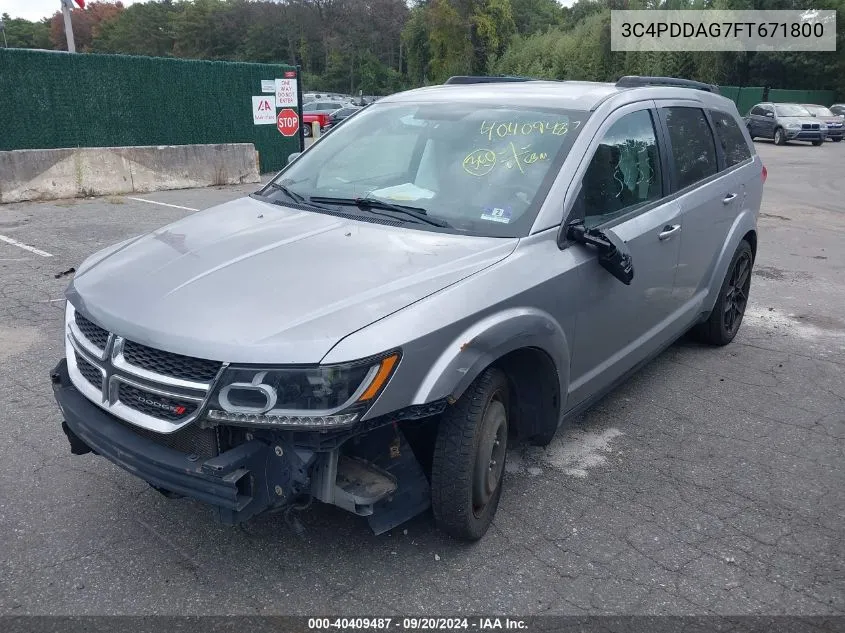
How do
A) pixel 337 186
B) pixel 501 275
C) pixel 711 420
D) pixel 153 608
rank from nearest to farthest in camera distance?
pixel 153 608, pixel 501 275, pixel 337 186, pixel 711 420

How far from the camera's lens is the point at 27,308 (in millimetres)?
6074

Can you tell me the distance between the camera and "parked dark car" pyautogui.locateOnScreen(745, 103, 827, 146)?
29.1m

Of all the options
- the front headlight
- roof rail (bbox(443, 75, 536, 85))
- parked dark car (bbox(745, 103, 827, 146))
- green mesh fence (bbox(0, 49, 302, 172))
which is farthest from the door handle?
parked dark car (bbox(745, 103, 827, 146))

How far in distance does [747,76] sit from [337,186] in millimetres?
52094

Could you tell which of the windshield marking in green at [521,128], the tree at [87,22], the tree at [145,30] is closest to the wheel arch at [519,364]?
the windshield marking in green at [521,128]

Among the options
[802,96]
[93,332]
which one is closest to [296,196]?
[93,332]

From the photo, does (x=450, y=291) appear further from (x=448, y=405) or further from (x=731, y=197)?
(x=731, y=197)

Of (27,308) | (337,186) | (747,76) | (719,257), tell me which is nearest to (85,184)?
(27,308)

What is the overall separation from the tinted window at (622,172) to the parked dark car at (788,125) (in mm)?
28132

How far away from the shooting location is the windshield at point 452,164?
3.40m

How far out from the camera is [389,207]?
3.53 m

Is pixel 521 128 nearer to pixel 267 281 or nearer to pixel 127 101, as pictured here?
pixel 267 281

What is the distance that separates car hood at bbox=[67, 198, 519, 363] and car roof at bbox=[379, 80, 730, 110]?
1.05m

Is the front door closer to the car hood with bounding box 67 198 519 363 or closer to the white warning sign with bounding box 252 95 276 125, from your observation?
the car hood with bounding box 67 198 519 363
